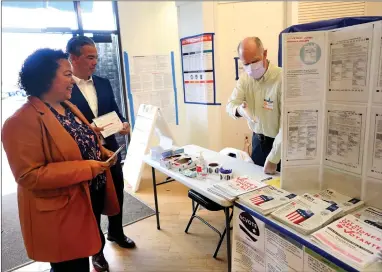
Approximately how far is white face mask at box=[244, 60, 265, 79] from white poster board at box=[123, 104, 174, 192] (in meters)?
1.35

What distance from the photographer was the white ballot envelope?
1.92 meters

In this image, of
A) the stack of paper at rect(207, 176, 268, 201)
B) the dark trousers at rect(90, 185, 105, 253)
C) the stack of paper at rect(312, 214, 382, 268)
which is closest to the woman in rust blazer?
the dark trousers at rect(90, 185, 105, 253)

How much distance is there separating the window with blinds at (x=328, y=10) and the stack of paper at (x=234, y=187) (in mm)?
2306

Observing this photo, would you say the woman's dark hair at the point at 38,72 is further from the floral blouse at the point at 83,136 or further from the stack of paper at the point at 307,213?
the stack of paper at the point at 307,213

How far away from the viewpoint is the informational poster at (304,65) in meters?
1.40

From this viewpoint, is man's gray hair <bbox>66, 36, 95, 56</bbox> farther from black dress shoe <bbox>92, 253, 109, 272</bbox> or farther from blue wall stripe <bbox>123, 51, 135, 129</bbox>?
blue wall stripe <bbox>123, 51, 135, 129</bbox>

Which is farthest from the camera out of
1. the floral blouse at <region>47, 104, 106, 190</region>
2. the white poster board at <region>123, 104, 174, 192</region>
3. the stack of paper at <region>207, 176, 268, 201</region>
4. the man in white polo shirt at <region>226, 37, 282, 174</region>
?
the white poster board at <region>123, 104, 174, 192</region>

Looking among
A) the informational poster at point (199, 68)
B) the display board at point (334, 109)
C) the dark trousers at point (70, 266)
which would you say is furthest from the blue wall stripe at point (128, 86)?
the display board at point (334, 109)

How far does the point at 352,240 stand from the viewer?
112cm

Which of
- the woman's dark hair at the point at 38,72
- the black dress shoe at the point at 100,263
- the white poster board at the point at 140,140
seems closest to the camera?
the woman's dark hair at the point at 38,72

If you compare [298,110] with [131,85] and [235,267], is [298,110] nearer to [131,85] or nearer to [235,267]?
[235,267]

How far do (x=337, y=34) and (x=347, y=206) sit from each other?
2.68 feet

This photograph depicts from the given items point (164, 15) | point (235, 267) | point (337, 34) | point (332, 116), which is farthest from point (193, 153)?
point (164, 15)

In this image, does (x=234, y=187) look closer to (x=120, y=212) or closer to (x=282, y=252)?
(x=282, y=252)
